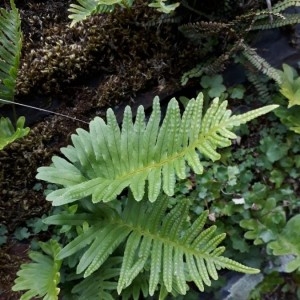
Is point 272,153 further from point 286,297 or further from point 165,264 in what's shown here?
point 165,264

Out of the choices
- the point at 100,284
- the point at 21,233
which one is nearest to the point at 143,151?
the point at 100,284

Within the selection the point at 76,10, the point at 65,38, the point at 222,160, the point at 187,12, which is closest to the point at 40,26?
the point at 65,38

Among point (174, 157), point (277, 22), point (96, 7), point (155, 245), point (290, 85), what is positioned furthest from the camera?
point (290, 85)

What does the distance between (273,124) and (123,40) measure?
112 centimetres

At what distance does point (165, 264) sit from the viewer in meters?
2.18

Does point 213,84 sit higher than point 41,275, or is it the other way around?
point 213,84

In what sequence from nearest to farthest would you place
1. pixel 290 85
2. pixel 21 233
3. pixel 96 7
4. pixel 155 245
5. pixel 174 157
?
pixel 174 157
pixel 155 245
pixel 96 7
pixel 21 233
pixel 290 85

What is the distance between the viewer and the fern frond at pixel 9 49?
2.30 m

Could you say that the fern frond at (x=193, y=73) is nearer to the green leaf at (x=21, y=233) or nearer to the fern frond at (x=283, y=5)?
the fern frond at (x=283, y=5)

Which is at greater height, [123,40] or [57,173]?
[123,40]

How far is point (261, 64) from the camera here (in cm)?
286

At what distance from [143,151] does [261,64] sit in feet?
3.61

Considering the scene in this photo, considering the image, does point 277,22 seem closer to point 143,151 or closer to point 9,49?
point 143,151

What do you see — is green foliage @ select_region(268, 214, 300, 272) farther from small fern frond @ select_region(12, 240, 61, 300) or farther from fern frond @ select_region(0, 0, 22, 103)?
fern frond @ select_region(0, 0, 22, 103)
